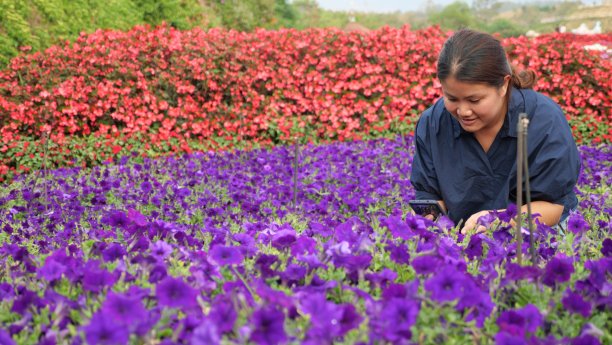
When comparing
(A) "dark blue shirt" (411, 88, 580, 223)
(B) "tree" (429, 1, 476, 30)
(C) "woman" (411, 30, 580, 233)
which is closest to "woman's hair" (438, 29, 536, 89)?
(C) "woman" (411, 30, 580, 233)

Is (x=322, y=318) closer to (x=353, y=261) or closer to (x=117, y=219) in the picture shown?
(x=353, y=261)

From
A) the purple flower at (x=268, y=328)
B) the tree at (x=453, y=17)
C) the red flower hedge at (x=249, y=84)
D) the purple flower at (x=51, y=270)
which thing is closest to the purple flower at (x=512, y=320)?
the purple flower at (x=268, y=328)

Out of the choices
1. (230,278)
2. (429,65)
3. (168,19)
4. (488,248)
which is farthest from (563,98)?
(168,19)

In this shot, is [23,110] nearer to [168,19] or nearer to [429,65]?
[429,65]

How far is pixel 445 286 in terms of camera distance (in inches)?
50.3

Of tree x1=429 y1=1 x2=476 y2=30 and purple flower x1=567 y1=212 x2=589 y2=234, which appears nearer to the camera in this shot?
purple flower x1=567 y1=212 x2=589 y2=234

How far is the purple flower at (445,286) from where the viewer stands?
1.26 metres

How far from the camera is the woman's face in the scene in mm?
2646

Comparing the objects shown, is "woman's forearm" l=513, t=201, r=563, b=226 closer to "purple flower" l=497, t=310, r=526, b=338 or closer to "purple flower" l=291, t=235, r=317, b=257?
"purple flower" l=291, t=235, r=317, b=257

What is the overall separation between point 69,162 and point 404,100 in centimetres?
496

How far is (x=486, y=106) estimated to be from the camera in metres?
2.69

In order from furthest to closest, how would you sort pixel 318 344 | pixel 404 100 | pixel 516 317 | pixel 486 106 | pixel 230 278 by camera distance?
pixel 404 100
pixel 486 106
pixel 230 278
pixel 516 317
pixel 318 344

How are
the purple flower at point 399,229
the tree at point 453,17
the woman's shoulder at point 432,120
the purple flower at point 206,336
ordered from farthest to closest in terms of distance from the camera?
the tree at point 453,17
the woman's shoulder at point 432,120
the purple flower at point 399,229
the purple flower at point 206,336

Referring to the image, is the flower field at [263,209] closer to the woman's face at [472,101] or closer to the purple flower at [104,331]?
the purple flower at [104,331]
